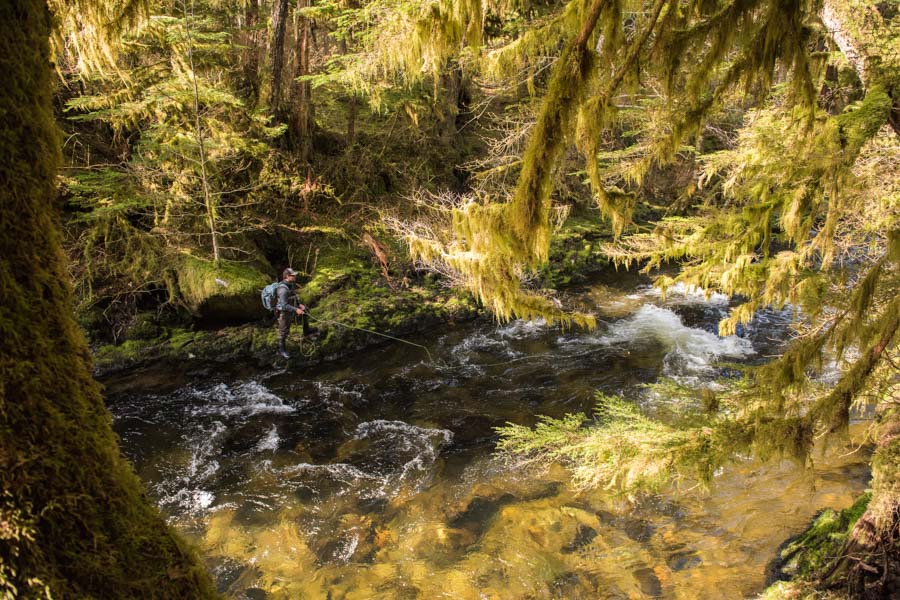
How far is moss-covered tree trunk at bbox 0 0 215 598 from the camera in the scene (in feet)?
4.36

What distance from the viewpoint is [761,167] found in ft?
16.2

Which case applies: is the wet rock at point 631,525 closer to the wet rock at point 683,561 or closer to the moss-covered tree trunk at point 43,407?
the wet rock at point 683,561

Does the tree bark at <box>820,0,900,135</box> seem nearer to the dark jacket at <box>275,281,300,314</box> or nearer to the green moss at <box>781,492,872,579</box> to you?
the green moss at <box>781,492,872,579</box>

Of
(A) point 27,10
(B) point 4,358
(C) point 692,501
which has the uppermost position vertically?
(A) point 27,10

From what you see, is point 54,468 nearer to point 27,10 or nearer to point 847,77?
point 27,10

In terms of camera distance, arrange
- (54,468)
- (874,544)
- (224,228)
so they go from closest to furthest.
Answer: (54,468)
(874,544)
(224,228)

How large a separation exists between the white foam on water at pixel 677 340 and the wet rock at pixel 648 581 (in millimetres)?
5439

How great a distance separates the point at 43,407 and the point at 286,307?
8.35 m

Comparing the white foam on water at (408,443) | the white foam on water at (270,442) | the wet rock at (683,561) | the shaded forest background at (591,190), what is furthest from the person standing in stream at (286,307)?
the wet rock at (683,561)

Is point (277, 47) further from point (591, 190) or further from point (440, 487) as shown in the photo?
point (440, 487)

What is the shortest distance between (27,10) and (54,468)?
1343 millimetres

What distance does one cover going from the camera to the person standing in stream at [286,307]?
9508mm

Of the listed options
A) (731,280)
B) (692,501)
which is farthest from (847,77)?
(692,501)

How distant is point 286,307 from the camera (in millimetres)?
9508
